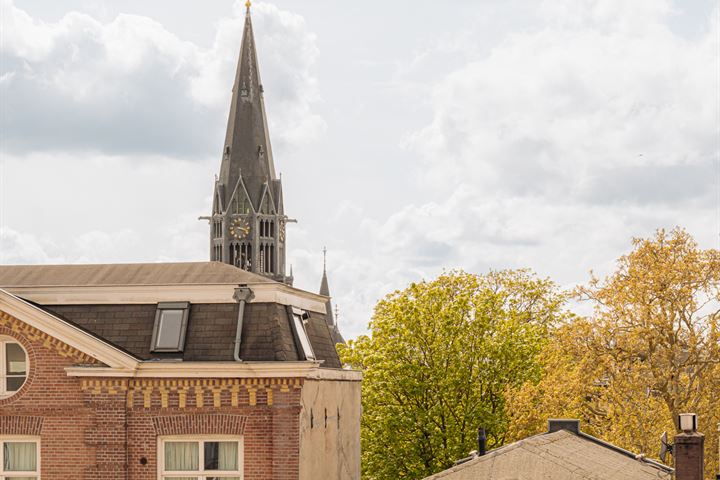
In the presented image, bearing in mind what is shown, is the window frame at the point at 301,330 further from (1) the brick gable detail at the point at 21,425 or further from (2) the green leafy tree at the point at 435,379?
(2) the green leafy tree at the point at 435,379

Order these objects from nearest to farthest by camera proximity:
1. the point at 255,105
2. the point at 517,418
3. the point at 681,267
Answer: the point at 681,267 < the point at 517,418 < the point at 255,105

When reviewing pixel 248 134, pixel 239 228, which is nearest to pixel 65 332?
pixel 248 134

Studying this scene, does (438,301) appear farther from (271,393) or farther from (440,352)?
(271,393)

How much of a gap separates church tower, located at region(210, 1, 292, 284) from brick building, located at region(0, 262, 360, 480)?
356ft

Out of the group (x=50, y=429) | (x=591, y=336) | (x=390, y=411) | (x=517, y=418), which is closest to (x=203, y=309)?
(x=50, y=429)

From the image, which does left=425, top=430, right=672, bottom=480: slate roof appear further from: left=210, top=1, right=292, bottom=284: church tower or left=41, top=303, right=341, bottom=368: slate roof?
left=210, top=1, right=292, bottom=284: church tower

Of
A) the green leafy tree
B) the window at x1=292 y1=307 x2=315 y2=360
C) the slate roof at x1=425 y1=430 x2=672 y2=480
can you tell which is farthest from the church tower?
the slate roof at x1=425 y1=430 x2=672 y2=480

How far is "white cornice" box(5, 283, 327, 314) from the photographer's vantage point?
1179 inches

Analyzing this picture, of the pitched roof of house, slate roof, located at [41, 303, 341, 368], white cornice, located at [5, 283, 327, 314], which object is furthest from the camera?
the pitched roof of house

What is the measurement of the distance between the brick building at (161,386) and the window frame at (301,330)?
69mm

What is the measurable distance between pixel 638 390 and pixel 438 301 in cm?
1732

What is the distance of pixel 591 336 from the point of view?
4125cm

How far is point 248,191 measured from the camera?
462 feet

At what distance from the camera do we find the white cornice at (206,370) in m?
28.3
